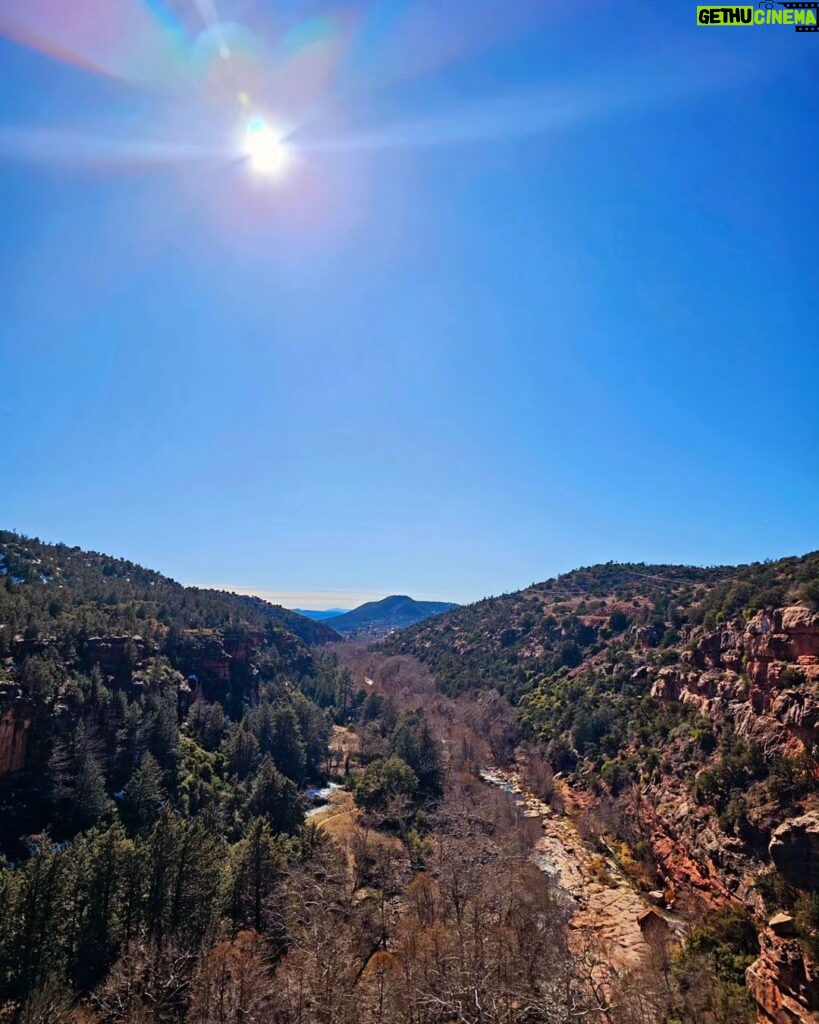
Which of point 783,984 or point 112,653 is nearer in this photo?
point 783,984

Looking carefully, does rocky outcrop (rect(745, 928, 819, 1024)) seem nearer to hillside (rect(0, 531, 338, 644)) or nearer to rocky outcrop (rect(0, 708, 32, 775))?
rocky outcrop (rect(0, 708, 32, 775))

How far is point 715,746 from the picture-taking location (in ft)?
131

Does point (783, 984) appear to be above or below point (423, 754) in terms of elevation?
below

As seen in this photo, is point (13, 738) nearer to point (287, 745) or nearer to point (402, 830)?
point (287, 745)

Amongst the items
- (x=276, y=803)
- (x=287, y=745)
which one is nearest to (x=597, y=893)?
(x=276, y=803)

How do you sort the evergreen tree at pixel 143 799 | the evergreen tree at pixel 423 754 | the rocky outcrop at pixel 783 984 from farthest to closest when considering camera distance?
the evergreen tree at pixel 423 754
the evergreen tree at pixel 143 799
the rocky outcrop at pixel 783 984

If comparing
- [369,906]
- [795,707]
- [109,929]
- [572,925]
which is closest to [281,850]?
[369,906]

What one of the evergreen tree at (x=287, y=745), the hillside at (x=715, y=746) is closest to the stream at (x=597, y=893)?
the hillside at (x=715, y=746)

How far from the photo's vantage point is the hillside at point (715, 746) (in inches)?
1027

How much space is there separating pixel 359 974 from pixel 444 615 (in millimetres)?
127236

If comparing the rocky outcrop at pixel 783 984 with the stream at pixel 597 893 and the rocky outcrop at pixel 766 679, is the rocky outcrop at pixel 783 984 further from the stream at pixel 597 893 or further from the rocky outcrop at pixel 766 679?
the rocky outcrop at pixel 766 679

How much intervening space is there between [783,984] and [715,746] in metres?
19.4

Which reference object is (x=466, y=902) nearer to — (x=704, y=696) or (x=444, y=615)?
(x=704, y=696)

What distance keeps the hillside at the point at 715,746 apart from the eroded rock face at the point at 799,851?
2.3 inches
